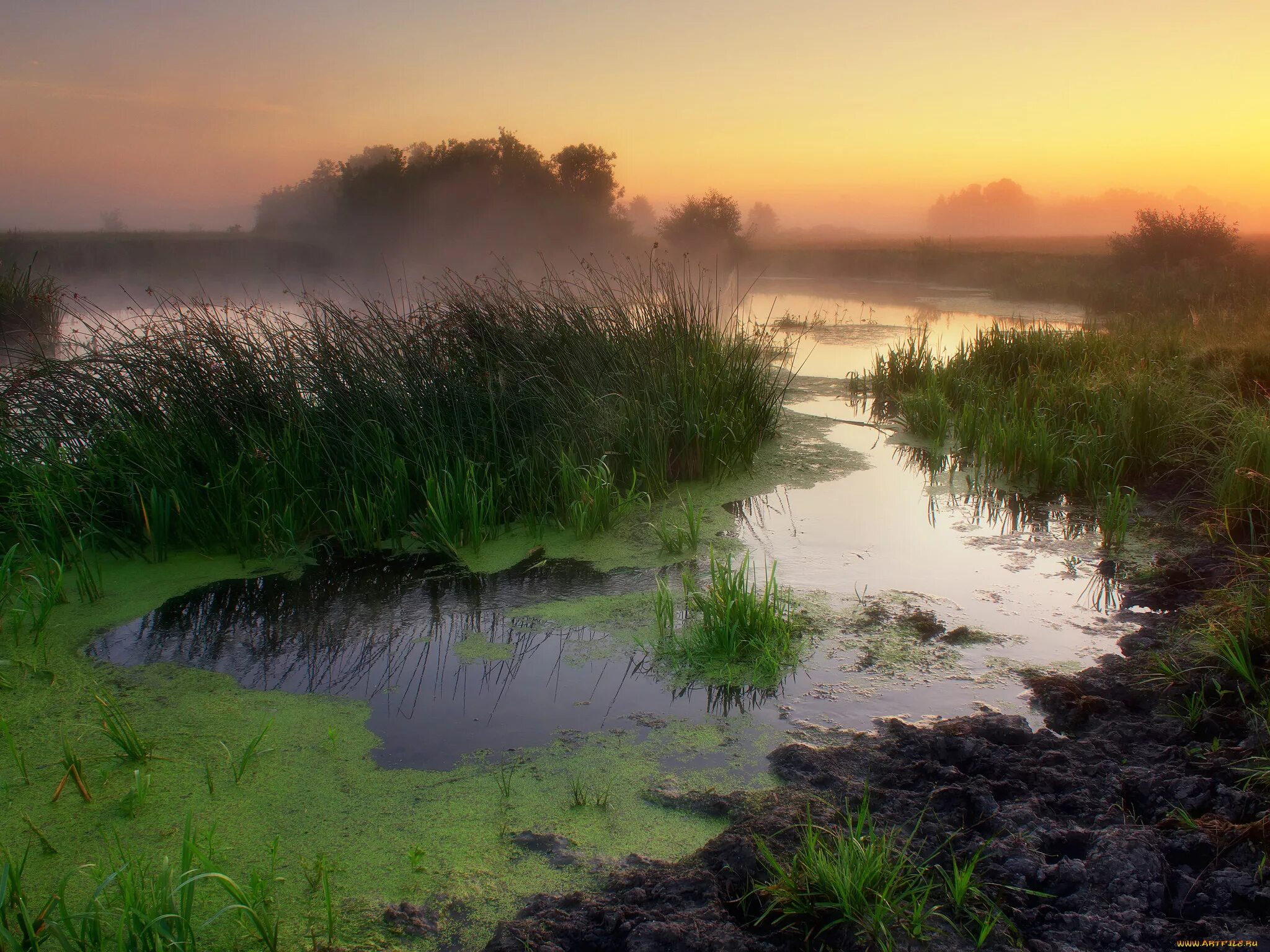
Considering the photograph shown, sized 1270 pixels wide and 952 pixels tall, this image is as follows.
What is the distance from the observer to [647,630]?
128 inches

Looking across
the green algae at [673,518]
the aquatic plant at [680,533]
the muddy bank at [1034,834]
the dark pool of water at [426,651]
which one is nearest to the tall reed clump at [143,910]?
the muddy bank at [1034,834]

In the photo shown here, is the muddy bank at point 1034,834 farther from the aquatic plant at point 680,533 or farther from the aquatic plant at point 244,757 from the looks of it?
the aquatic plant at point 680,533

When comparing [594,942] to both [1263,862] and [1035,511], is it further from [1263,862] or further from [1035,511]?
[1035,511]

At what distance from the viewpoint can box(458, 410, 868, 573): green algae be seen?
4047mm

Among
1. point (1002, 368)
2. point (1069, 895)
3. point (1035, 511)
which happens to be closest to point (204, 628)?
point (1069, 895)

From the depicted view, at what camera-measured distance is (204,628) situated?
335cm

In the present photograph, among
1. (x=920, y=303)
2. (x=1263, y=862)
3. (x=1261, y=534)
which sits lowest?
(x=1263, y=862)

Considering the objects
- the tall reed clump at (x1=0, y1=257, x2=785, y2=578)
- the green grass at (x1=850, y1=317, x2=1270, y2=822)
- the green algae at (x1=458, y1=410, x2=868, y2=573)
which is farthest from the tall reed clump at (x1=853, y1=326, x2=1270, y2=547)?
the tall reed clump at (x1=0, y1=257, x2=785, y2=578)

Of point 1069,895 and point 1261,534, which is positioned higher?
point 1261,534

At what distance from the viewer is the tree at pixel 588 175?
29.9 meters

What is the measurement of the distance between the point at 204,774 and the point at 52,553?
213 centimetres

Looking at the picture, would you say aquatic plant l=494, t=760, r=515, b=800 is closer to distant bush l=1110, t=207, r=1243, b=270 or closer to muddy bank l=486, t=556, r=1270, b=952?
muddy bank l=486, t=556, r=1270, b=952

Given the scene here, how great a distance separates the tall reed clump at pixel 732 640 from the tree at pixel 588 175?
96.1 ft

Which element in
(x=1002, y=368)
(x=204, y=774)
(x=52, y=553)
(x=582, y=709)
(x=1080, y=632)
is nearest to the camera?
(x=204, y=774)
